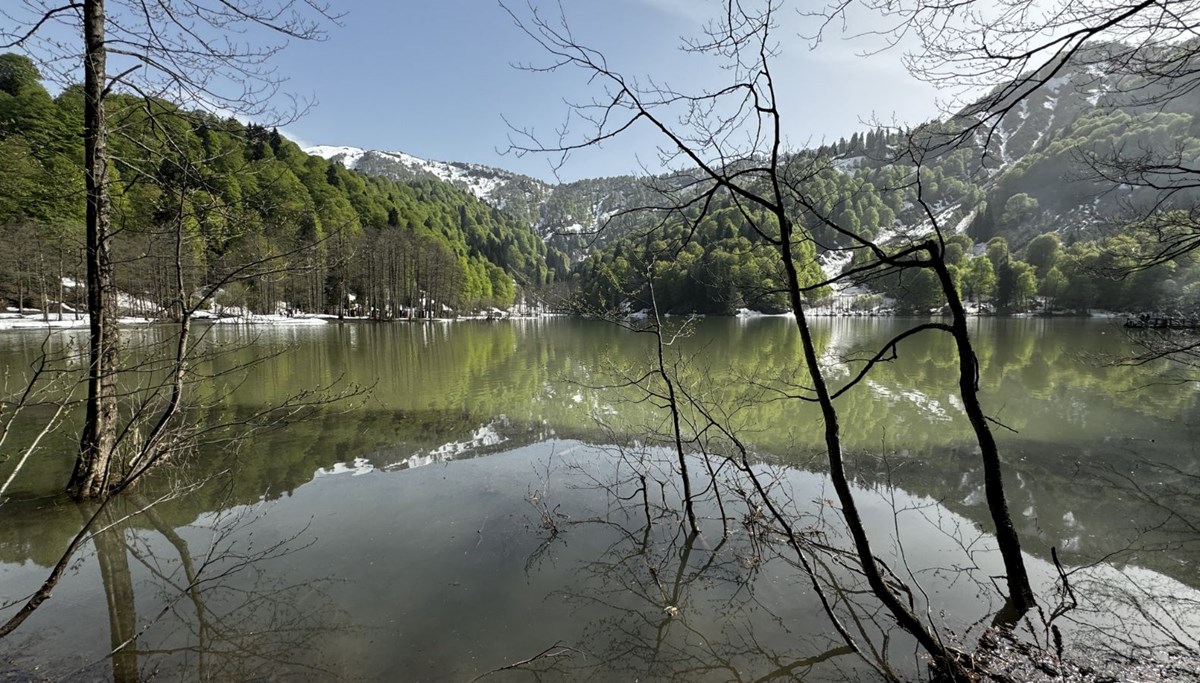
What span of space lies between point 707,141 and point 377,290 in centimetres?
5902

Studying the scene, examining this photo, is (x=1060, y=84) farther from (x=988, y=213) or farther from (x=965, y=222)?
(x=965, y=222)

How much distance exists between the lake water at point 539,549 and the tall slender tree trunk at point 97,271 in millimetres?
466

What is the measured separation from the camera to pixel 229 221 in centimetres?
437

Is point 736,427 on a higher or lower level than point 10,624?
lower

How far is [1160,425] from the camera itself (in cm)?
1012

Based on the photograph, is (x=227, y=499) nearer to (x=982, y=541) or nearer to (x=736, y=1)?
(x=736, y=1)

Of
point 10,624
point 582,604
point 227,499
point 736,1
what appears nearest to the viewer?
point 10,624

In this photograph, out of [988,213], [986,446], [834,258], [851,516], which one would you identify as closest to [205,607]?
[851,516]

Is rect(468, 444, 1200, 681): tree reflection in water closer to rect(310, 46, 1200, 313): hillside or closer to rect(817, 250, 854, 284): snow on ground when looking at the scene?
rect(817, 250, 854, 284): snow on ground

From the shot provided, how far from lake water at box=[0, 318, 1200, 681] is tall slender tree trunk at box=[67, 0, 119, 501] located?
1.53ft

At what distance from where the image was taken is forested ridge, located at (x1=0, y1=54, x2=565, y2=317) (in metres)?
4.23

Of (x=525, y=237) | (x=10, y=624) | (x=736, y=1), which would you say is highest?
(x=525, y=237)

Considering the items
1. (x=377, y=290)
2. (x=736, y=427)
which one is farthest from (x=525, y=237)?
(x=736, y=427)

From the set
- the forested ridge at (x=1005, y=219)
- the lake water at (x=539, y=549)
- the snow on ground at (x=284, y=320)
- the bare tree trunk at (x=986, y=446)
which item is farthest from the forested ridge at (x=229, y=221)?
the bare tree trunk at (x=986, y=446)
